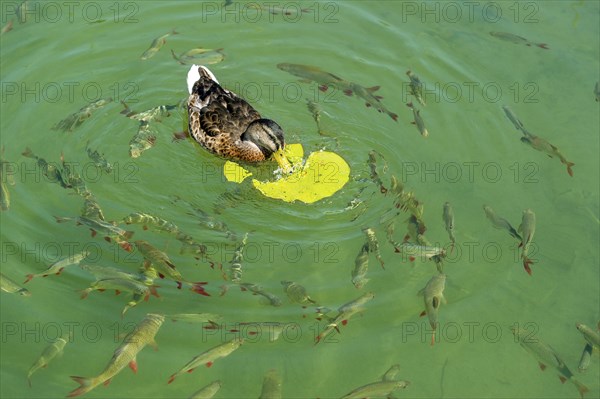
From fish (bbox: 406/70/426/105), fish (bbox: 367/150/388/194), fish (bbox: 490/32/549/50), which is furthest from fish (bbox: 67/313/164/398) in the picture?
fish (bbox: 490/32/549/50)

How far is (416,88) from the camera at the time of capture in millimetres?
9195

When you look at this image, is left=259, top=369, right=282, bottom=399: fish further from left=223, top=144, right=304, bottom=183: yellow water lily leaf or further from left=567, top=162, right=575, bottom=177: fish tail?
left=567, top=162, right=575, bottom=177: fish tail

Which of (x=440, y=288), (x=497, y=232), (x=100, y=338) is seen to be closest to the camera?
(x=100, y=338)

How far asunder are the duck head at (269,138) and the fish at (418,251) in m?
1.65

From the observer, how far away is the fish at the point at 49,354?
6.04 meters

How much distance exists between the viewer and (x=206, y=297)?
666 cm

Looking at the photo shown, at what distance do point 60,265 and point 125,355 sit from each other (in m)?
1.27

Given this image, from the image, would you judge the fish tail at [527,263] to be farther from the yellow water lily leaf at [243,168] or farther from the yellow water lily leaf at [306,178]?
the yellow water lily leaf at [243,168]

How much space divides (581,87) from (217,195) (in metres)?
5.36

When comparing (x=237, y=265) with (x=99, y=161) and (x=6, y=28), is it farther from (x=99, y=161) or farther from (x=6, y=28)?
(x=6, y=28)

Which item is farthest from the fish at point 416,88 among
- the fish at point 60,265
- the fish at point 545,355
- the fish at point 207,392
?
the fish at point 207,392

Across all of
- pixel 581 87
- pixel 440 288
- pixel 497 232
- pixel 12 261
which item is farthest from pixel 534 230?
pixel 12 261

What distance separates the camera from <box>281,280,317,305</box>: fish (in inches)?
262

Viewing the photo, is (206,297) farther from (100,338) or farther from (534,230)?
(534,230)
